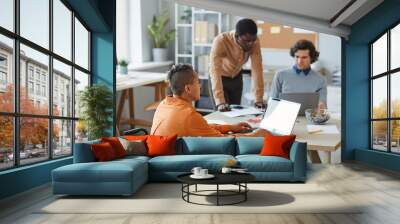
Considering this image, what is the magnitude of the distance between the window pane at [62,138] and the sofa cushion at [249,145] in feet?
6.90

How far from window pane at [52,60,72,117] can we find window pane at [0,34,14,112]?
1.39 meters

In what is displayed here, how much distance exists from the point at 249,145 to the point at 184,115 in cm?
81

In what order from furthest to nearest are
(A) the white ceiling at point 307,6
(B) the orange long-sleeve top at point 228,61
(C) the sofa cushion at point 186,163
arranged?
(B) the orange long-sleeve top at point 228,61 → (A) the white ceiling at point 307,6 → (C) the sofa cushion at point 186,163

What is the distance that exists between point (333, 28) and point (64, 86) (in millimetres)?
3643

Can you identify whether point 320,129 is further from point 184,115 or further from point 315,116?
point 184,115

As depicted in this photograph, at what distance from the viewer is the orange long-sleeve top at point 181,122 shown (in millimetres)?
7324

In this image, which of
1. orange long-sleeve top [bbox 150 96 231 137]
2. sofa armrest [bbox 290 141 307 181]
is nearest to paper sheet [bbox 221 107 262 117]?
orange long-sleeve top [bbox 150 96 231 137]

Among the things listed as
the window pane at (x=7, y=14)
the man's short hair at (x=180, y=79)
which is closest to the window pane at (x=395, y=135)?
the man's short hair at (x=180, y=79)

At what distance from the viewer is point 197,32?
559 inches

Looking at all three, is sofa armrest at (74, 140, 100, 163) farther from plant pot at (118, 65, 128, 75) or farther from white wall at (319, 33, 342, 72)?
white wall at (319, 33, 342, 72)

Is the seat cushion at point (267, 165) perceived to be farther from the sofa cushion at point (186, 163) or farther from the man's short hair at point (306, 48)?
the man's short hair at point (306, 48)

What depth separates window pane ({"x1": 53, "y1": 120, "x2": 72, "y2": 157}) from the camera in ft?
24.8

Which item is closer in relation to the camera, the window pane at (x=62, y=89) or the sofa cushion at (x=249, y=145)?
the sofa cushion at (x=249, y=145)

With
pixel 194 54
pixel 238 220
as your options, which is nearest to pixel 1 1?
pixel 238 220
